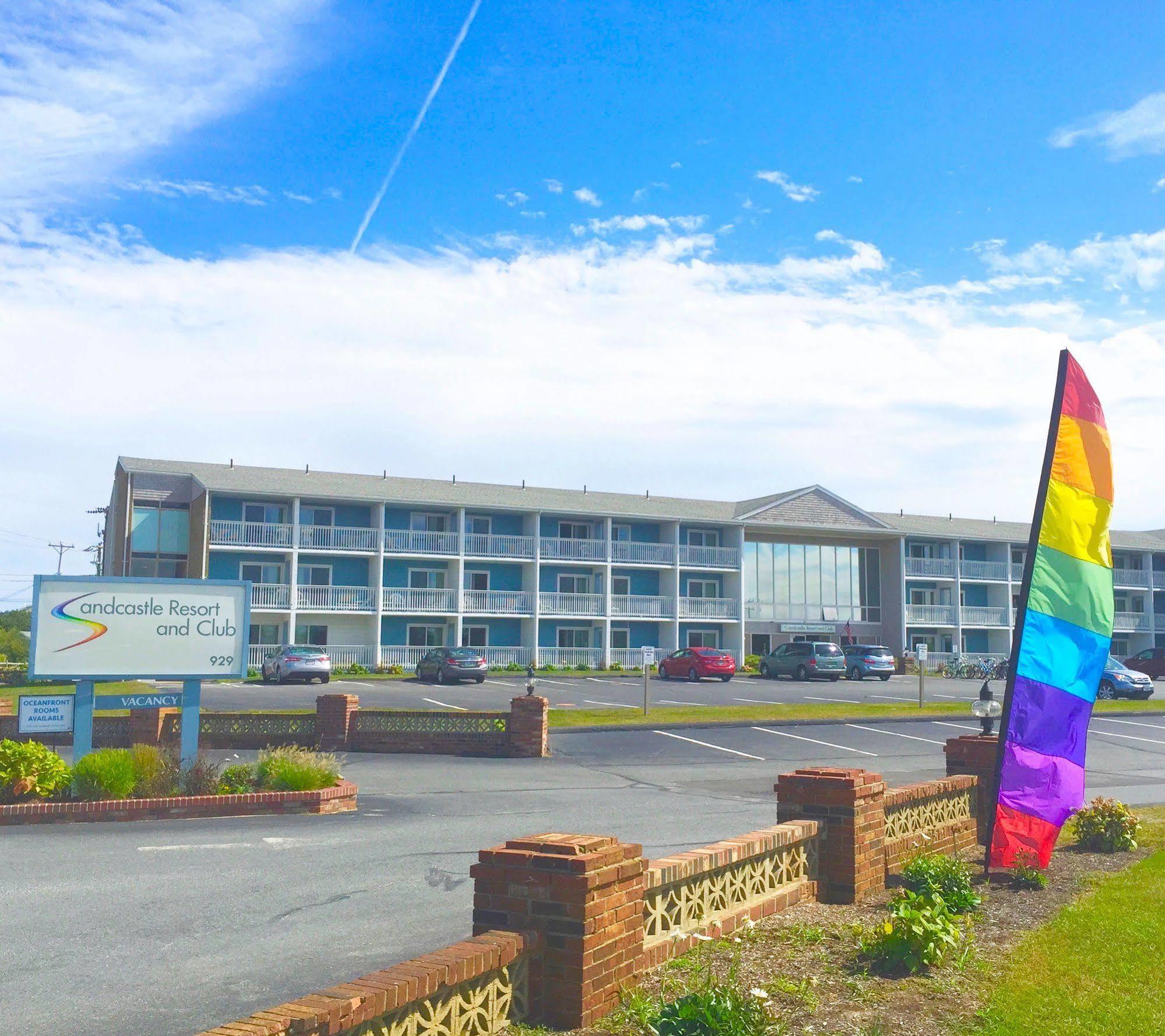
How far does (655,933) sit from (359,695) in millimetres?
27906

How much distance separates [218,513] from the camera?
143ft

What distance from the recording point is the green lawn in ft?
18.6

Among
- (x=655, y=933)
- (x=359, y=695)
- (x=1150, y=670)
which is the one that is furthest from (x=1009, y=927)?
(x=1150, y=670)

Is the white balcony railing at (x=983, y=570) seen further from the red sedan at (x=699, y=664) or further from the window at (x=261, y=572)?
the window at (x=261, y=572)

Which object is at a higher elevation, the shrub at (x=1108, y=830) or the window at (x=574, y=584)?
the window at (x=574, y=584)

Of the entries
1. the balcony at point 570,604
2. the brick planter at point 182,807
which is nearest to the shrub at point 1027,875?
the brick planter at point 182,807

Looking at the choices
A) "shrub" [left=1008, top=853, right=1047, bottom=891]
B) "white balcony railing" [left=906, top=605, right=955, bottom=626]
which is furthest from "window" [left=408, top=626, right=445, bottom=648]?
"shrub" [left=1008, top=853, right=1047, bottom=891]

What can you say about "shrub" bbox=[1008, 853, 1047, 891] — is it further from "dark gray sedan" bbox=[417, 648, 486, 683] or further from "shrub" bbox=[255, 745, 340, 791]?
"dark gray sedan" bbox=[417, 648, 486, 683]

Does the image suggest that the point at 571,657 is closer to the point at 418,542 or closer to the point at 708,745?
the point at 418,542

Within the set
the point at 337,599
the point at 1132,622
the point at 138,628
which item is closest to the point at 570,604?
the point at 337,599

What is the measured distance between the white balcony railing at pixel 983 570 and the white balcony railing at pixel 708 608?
13.4 metres

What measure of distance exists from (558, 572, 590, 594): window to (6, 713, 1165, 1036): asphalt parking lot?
97.3ft

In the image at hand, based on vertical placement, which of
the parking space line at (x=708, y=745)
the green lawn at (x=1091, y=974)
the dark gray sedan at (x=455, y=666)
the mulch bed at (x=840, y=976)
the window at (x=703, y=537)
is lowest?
the parking space line at (x=708, y=745)

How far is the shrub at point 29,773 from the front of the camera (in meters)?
12.9
